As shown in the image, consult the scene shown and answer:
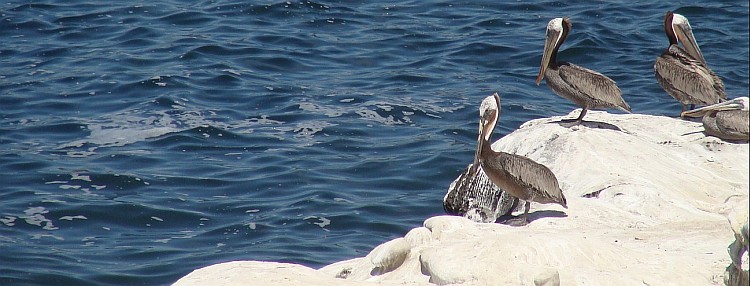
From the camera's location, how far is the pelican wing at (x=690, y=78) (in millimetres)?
9477

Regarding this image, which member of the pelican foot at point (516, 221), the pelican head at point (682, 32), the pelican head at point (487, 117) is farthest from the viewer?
the pelican head at point (682, 32)

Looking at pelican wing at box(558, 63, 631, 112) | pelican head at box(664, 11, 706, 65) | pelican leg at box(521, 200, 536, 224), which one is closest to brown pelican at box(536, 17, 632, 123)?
pelican wing at box(558, 63, 631, 112)

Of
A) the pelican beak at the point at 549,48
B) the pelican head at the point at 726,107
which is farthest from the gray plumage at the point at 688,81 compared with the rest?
the pelican head at the point at 726,107

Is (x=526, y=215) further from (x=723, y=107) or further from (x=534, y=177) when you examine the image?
(x=723, y=107)

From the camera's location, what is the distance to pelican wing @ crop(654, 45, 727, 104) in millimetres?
9477

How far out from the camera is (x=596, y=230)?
6523 mm

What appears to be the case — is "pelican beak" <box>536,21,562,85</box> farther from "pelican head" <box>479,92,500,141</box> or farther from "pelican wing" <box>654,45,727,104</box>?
"pelican head" <box>479,92,500,141</box>

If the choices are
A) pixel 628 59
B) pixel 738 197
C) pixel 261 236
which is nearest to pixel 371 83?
pixel 628 59

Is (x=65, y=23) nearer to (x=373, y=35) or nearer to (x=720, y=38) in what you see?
(x=373, y=35)

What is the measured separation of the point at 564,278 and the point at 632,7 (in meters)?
11.8

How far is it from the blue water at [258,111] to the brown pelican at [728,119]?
7.36 ft

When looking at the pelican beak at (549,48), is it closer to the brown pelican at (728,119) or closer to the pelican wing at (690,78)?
the pelican wing at (690,78)

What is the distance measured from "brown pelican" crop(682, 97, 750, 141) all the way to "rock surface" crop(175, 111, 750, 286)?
0.11m

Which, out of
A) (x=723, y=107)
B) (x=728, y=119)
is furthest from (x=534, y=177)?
(x=728, y=119)
